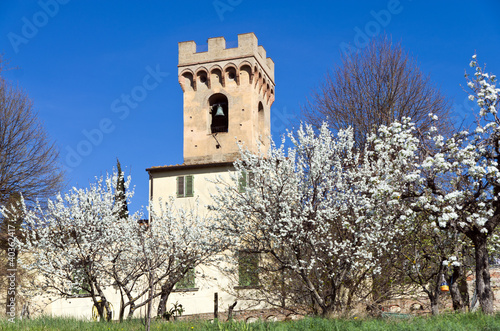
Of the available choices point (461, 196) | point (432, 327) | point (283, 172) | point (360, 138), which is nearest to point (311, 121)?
point (360, 138)

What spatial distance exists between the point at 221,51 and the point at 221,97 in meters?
2.96

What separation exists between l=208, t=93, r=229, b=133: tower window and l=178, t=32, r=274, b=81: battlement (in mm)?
2447

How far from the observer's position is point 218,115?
110ft

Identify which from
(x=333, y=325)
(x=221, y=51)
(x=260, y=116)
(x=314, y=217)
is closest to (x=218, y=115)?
(x=260, y=116)

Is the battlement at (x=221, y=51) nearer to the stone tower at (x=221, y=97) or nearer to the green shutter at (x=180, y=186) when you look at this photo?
the stone tower at (x=221, y=97)

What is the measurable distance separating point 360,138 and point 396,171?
11.8 meters

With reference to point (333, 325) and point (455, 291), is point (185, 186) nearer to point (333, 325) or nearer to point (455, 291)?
point (455, 291)

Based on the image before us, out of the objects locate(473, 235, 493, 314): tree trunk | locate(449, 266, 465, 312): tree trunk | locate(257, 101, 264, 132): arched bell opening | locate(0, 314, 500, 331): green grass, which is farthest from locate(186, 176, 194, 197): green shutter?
locate(473, 235, 493, 314): tree trunk

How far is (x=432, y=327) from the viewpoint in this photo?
33.1ft

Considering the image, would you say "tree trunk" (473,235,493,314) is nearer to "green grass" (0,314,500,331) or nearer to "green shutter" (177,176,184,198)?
"green grass" (0,314,500,331)

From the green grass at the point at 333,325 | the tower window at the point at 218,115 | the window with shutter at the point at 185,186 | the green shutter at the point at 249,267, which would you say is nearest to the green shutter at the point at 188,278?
the green shutter at the point at 249,267

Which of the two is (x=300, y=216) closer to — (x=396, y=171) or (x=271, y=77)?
(x=396, y=171)

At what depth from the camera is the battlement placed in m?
34.3

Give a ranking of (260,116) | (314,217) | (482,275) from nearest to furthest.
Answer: (482,275), (314,217), (260,116)
